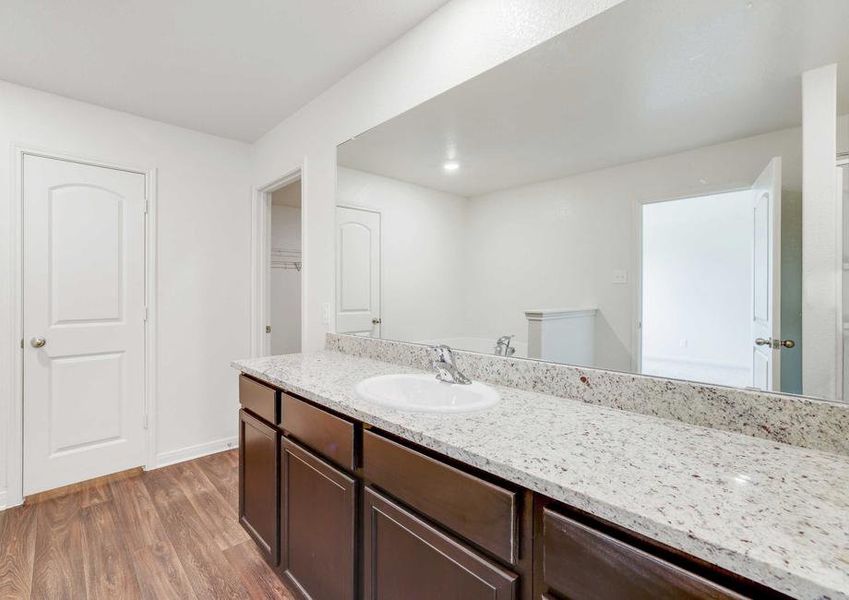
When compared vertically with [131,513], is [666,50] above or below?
above

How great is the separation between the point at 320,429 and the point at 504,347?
0.70 m

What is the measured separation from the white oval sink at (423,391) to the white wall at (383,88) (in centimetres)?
91

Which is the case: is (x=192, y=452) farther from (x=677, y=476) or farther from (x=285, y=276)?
(x=677, y=476)

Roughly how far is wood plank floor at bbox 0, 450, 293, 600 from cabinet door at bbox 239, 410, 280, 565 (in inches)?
6.8

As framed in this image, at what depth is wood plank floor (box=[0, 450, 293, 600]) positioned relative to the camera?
1670 millimetres

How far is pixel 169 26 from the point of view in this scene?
177 cm

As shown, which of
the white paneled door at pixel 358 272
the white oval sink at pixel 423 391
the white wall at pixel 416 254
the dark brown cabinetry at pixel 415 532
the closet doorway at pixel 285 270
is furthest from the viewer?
the closet doorway at pixel 285 270

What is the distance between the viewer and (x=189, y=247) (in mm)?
2889

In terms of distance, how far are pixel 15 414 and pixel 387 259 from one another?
2.26 m

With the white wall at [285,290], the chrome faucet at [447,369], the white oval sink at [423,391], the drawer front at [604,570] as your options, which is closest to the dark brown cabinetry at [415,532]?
the drawer front at [604,570]

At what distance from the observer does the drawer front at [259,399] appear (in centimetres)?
162

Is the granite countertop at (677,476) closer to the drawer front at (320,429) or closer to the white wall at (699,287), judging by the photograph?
the drawer front at (320,429)

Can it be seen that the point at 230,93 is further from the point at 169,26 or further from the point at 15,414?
the point at 15,414

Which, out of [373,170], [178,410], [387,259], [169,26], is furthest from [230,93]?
[178,410]
